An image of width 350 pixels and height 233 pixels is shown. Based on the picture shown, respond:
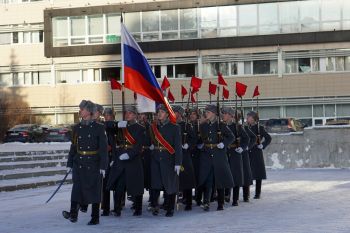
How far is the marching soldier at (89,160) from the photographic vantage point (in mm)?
11148

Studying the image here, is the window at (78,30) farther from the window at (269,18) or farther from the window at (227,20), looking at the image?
the window at (269,18)

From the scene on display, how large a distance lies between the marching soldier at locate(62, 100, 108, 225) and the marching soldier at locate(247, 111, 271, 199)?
15.8ft

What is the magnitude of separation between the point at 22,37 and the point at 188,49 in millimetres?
13554

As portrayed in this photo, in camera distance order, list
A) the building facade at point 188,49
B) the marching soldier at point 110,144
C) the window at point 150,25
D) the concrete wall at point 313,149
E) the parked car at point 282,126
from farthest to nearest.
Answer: the window at point 150,25
the building facade at point 188,49
the parked car at point 282,126
the concrete wall at point 313,149
the marching soldier at point 110,144

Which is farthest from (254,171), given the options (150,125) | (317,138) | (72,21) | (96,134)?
(72,21)

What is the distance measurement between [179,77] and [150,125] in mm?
37669

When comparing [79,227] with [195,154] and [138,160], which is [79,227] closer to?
[138,160]

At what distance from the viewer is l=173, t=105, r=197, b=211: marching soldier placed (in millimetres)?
13090

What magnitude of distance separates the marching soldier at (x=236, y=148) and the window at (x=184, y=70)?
118 feet

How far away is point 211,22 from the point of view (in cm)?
4912

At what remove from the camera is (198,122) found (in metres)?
13.7

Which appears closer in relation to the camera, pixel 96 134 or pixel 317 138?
pixel 96 134

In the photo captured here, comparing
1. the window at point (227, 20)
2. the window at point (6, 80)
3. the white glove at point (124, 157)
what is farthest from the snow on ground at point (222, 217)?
the window at point (6, 80)

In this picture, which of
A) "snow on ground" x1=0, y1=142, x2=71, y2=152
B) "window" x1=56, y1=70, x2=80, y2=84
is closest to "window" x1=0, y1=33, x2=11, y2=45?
"window" x1=56, y1=70, x2=80, y2=84
